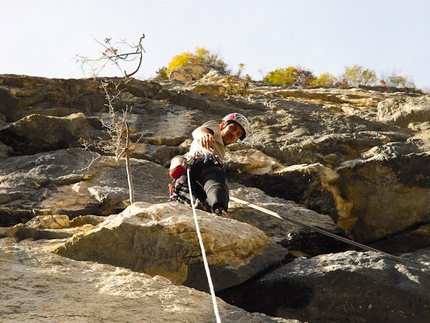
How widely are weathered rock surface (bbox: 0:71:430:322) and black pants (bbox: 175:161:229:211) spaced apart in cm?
43

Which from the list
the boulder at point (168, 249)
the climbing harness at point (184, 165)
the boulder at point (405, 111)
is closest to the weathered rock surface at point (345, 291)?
the boulder at point (168, 249)

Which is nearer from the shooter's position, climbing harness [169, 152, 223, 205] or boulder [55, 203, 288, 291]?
boulder [55, 203, 288, 291]

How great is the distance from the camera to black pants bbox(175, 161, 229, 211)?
4.69 m

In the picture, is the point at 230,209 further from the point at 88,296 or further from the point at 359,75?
the point at 359,75

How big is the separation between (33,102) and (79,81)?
0.95 metres

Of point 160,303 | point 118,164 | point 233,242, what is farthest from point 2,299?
point 118,164

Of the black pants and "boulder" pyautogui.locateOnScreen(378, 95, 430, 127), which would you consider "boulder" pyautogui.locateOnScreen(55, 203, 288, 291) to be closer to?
the black pants

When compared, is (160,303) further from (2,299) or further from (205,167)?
(205,167)

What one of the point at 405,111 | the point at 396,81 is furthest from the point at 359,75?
the point at 405,111

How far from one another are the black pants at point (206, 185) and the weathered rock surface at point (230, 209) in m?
0.43

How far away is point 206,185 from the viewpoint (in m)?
4.85

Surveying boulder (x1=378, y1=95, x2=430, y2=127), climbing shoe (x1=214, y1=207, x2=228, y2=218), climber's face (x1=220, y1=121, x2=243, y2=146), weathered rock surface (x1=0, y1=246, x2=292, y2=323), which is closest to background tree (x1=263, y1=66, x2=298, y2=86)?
boulder (x1=378, y1=95, x2=430, y2=127)

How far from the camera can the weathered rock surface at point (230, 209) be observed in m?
2.76

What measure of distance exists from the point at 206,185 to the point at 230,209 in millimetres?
921
